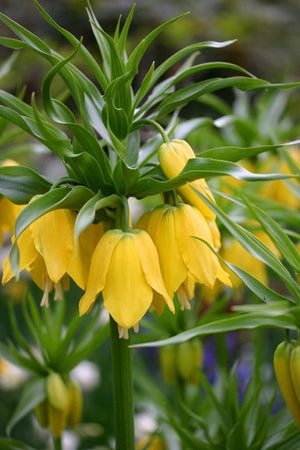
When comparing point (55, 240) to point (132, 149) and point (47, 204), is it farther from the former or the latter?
point (132, 149)

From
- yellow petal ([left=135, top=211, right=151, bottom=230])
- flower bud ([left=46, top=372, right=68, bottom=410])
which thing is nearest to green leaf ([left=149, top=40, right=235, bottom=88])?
yellow petal ([left=135, top=211, right=151, bottom=230])

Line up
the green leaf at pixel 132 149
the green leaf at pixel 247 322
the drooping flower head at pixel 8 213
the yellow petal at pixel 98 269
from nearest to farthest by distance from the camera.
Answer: the green leaf at pixel 247 322, the yellow petal at pixel 98 269, the green leaf at pixel 132 149, the drooping flower head at pixel 8 213

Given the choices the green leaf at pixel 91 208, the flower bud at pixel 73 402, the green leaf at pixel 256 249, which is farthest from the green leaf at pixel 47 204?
the flower bud at pixel 73 402

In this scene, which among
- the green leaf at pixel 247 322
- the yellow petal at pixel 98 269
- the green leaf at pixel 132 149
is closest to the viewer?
the green leaf at pixel 247 322

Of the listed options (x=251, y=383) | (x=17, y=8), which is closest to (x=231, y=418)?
(x=251, y=383)

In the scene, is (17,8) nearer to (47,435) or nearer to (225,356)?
(47,435)

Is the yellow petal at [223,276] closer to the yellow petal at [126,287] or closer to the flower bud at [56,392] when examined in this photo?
the yellow petal at [126,287]

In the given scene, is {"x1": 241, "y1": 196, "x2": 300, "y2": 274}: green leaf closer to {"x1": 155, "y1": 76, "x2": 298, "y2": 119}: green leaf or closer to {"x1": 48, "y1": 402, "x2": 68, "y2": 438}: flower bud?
{"x1": 155, "y1": 76, "x2": 298, "y2": 119}: green leaf
